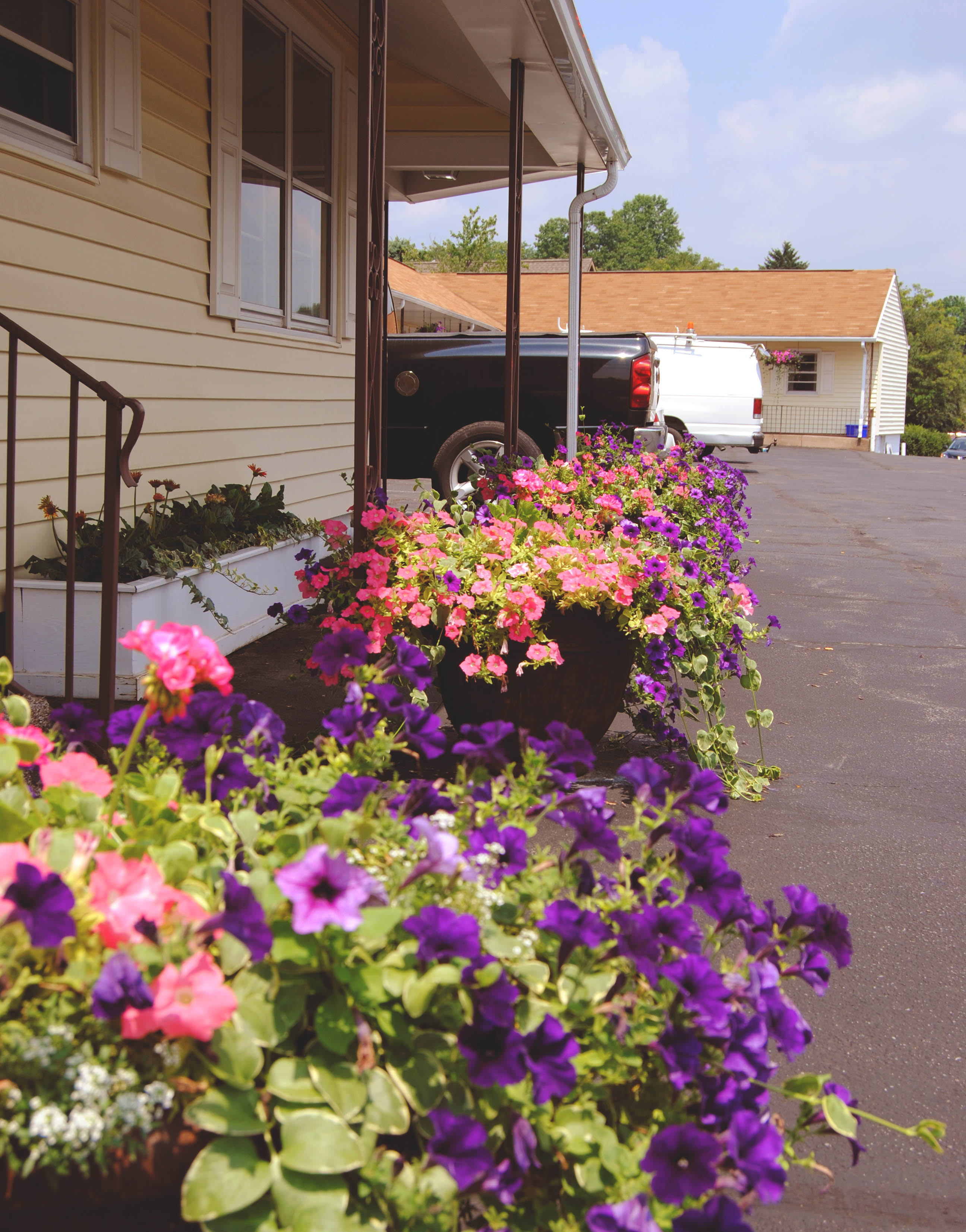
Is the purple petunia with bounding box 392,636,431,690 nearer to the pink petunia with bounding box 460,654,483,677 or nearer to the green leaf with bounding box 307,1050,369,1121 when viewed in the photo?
the green leaf with bounding box 307,1050,369,1121

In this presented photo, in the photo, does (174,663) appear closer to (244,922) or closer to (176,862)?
(176,862)

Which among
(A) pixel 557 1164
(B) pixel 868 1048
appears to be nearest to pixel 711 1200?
(A) pixel 557 1164

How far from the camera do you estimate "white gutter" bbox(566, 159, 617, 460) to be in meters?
8.46

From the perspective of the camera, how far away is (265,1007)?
1205 mm

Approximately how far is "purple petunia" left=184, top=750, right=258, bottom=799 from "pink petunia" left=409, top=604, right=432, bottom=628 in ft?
6.33

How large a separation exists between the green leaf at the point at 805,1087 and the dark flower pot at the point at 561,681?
7.72ft

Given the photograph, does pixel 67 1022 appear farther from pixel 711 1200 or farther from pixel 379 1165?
pixel 711 1200

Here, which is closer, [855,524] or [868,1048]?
[868,1048]

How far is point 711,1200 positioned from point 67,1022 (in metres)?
0.70

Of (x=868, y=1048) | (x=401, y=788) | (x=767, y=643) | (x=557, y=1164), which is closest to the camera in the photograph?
(x=557, y=1164)

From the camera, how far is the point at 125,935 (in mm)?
1214

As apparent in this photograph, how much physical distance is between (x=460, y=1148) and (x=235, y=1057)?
256 millimetres

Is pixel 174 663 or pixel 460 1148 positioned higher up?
pixel 174 663

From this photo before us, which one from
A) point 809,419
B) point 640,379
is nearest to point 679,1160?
point 640,379
